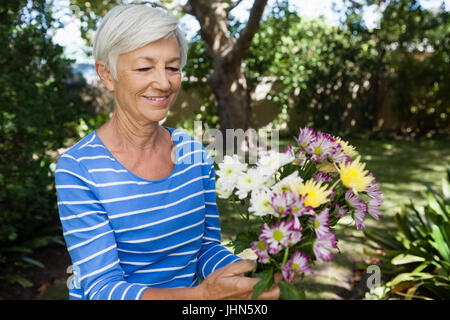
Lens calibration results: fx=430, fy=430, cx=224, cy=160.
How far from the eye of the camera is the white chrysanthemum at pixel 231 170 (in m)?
1.41

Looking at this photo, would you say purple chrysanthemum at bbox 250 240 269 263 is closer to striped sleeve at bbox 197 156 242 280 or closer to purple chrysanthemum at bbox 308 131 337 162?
purple chrysanthemum at bbox 308 131 337 162

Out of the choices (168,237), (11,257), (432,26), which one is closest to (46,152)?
(11,257)

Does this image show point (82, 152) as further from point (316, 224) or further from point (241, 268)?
point (316, 224)

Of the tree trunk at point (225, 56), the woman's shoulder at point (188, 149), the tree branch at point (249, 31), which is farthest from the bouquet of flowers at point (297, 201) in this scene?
the tree trunk at point (225, 56)

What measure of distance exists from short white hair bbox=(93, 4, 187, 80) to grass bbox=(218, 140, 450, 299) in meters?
2.22

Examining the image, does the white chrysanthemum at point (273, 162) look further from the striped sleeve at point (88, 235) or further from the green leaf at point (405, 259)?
the green leaf at point (405, 259)

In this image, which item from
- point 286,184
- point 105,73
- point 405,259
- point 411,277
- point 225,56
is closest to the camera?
point 286,184

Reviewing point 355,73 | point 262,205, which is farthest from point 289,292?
point 355,73

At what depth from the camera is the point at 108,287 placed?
1497 mm

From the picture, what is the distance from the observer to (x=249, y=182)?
136cm

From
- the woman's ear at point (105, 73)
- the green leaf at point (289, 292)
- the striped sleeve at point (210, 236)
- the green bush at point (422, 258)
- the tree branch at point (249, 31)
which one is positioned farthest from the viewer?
the tree branch at point (249, 31)

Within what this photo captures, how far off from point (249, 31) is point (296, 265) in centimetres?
855

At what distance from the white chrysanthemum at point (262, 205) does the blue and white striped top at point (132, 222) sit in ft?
1.73
